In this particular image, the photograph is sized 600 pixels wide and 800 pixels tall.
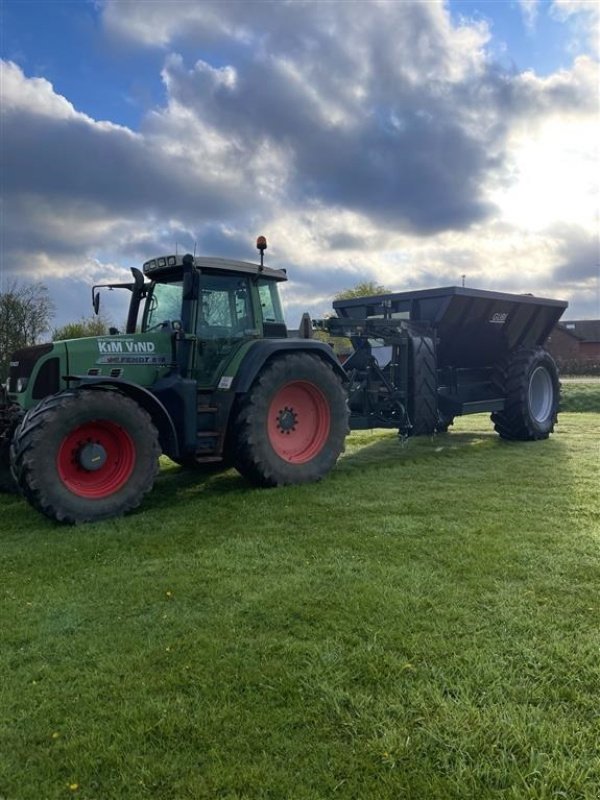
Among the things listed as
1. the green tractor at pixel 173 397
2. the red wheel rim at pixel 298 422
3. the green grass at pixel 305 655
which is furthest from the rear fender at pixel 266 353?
the green grass at pixel 305 655

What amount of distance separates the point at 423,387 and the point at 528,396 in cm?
232

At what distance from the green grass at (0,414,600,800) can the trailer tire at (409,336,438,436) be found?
321 centimetres

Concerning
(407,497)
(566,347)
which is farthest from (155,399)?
(566,347)

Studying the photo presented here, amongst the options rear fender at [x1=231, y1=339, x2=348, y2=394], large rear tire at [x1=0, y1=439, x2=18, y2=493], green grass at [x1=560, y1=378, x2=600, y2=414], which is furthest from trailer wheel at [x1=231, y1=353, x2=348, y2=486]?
green grass at [x1=560, y1=378, x2=600, y2=414]

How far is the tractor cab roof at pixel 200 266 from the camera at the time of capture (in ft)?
Result: 21.4

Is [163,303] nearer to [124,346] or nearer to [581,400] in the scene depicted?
[124,346]

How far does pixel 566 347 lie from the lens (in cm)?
5719

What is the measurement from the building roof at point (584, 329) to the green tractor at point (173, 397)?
56476 millimetres

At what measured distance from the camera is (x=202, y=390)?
21.5 ft

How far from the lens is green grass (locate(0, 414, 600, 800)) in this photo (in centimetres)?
223

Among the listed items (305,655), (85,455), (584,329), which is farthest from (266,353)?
(584,329)

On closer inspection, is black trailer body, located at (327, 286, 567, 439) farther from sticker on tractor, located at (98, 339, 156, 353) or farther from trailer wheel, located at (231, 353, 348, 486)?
sticker on tractor, located at (98, 339, 156, 353)

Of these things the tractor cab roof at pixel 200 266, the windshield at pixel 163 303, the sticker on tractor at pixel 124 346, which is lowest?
the sticker on tractor at pixel 124 346

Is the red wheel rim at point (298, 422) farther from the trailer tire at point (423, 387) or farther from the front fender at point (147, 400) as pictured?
the trailer tire at point (423, 387)
